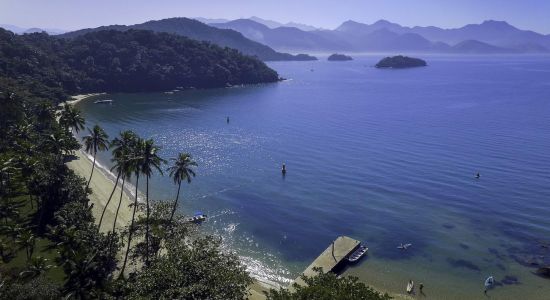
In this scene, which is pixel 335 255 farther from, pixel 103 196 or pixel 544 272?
pixel 103 196

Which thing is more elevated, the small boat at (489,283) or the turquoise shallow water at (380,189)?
the turquoise shallow water at (380,189)

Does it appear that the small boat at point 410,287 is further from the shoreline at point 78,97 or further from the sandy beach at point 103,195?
the shoreline at point 78,97

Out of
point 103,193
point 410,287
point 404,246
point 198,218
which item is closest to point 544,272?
point 404,246

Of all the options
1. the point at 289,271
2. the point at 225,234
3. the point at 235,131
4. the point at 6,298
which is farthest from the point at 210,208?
the point at 235,131

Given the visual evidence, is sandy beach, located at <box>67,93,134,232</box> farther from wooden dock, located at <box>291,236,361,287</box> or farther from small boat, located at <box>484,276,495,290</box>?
small boat, located at <box>484,276,495,290</box>

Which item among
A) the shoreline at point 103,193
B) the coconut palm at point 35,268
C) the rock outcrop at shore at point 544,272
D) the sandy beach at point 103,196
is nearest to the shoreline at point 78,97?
the shoreline at point 103,193

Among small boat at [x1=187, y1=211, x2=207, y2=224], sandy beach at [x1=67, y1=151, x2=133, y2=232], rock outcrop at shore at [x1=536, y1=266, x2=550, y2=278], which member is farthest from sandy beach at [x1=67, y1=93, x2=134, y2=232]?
rock outcrop at shore at [x1=536, y1=266, x2=550, y2=278]

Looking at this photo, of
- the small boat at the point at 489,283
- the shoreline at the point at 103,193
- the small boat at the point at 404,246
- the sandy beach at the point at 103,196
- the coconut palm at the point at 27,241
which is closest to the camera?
the coconut palm at the point at 27,241
